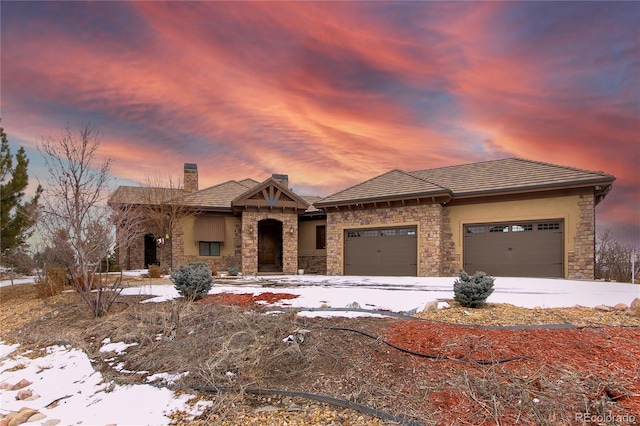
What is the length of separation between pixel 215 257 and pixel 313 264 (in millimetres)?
5395

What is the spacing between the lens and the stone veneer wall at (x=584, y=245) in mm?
12203

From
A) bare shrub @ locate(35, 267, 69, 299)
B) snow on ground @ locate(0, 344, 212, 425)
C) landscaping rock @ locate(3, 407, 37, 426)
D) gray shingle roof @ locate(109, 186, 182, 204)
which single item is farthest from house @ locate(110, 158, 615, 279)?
landscaping rock @ locate(3, 407, 37, 426)

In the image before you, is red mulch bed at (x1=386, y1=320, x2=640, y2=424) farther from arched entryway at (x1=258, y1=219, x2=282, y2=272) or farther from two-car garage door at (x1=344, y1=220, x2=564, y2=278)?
arched entryway at (x1=258, y1=219, x2=282, y2=272)

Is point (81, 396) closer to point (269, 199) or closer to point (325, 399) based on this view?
point (325, 399)

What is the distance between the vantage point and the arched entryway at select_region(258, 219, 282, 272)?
2056cm

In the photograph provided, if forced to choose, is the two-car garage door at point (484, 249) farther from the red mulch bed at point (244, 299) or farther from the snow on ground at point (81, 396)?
the snow on ground at point (81, 396)

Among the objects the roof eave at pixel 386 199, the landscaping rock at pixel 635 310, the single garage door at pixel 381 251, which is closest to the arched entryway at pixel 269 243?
the roof eave at pixel 386 199

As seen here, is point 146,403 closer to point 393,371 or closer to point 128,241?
point 393,371

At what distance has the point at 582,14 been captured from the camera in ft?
29.6

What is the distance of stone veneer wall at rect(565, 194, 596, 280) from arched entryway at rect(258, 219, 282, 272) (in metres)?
14.2

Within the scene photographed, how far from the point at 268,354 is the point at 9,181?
47.5 feet

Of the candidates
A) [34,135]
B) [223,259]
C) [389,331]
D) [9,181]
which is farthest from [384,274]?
[9,181]

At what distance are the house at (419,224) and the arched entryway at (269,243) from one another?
0.07 m

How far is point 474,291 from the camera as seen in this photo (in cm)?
619
